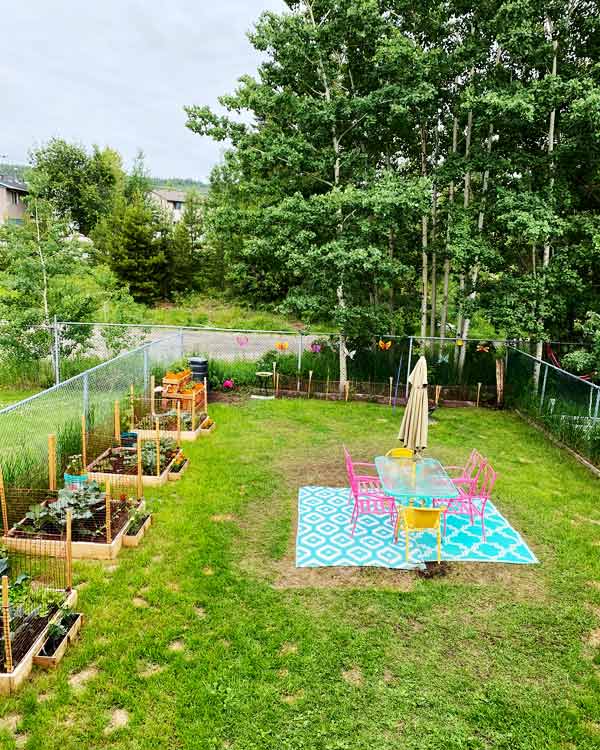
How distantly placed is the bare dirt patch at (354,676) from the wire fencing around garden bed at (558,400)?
7175 mm

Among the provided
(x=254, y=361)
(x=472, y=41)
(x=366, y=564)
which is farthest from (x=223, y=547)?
(x=472, y=41)

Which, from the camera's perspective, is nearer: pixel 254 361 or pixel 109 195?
pixel 254 361

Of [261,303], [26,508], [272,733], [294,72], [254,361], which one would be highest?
[294,72]

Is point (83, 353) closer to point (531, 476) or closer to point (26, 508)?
point (26, 508)

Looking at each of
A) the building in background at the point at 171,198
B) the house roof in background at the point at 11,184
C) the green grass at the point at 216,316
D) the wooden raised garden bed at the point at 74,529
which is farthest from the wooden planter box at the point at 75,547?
the building in background at the point at 171,198

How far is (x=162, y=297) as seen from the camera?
3044cm

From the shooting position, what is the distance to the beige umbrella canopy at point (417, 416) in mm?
6922

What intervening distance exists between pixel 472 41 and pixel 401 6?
6.41 ft

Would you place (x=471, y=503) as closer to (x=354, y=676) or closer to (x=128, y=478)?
(x=354, y=676)

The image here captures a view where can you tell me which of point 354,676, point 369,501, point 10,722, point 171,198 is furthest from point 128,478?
point 171,198

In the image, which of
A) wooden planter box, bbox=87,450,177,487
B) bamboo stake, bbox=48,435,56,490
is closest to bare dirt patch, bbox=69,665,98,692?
bamboo stake, bbox=48,435,56,490

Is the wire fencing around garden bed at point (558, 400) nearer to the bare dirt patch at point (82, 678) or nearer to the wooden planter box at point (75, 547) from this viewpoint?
the wooden planter box at point (75, 547)

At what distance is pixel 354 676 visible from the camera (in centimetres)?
435

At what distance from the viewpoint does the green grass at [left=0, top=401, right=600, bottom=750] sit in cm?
380
